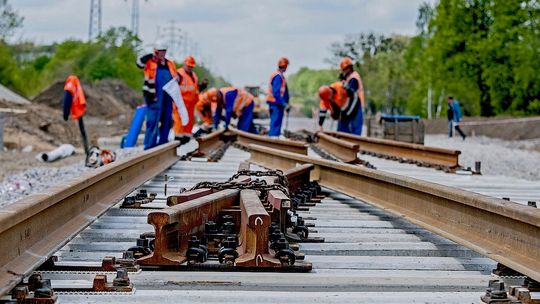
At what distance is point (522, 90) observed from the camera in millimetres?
52625

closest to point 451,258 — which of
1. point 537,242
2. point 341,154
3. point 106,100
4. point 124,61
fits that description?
point 537,242

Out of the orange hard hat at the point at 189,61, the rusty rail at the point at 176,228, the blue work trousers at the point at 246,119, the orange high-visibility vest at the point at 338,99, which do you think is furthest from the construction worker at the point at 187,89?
the rusty rail at the point at 176,228

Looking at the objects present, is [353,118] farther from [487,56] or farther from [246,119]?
[487,56]

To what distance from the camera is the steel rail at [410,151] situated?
1332 centimetres

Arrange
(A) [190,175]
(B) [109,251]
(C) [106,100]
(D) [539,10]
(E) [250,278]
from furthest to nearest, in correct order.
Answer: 1. (C) [106,100]
2. (D) [539,10]
3. (A) [190,175]
4. (B) [109,251]
5. (E) [250,278]

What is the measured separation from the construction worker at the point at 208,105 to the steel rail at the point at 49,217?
17.4m

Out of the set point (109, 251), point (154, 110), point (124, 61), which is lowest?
point (109, 251)

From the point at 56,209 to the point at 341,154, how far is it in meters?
9.92

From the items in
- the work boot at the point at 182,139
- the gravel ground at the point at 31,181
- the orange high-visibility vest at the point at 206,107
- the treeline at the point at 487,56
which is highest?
the treeline at the point at 487,56

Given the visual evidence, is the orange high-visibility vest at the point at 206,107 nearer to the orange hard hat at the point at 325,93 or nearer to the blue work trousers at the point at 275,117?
the blue work trousers at the point at 275,117

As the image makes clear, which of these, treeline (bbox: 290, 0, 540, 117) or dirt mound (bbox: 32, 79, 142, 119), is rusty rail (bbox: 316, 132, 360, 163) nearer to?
treeline (bbox: 290, 0, 540, 117)

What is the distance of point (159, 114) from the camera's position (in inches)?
601

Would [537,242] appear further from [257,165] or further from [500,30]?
[500,30]

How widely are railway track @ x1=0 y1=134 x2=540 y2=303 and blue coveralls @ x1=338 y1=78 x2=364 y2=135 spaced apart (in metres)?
11.2
